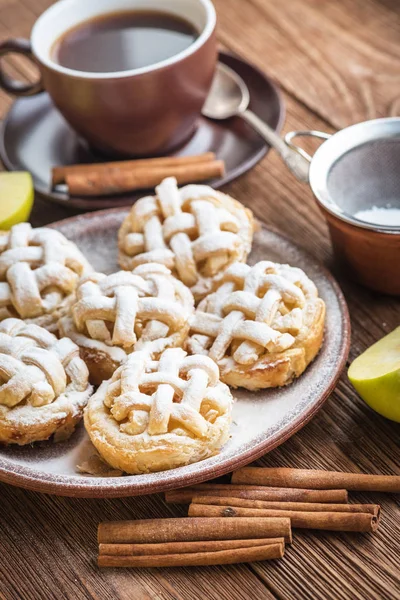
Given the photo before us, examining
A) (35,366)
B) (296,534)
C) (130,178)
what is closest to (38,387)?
(35,366)

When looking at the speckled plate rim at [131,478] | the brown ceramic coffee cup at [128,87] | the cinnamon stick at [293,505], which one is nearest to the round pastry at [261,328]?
the speckled plate rim at [131,478]

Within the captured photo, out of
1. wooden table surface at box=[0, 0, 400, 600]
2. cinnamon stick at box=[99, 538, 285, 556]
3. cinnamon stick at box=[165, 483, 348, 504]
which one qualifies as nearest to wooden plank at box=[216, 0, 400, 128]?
wooden table surface at box=[0, 0, 400, 600]

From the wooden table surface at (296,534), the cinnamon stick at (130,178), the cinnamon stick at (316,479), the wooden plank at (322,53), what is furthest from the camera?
the wooden plank at (322,53)

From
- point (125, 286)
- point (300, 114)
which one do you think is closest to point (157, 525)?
point (125, 286)

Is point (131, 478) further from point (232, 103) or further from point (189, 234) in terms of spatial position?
point (232, 103)

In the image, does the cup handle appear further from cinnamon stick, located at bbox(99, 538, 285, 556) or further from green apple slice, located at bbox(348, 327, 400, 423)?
cinnamon stick, located at bbox(99, 538, 285, 556)

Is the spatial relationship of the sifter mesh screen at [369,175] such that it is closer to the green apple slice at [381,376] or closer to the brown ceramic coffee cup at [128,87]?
the green apple slice at [381,376]
